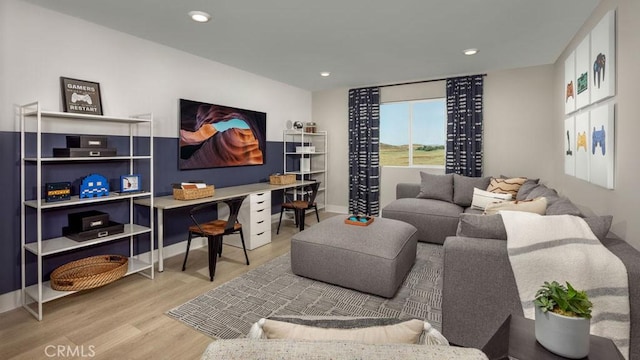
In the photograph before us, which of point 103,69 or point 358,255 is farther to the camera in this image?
point 103,69

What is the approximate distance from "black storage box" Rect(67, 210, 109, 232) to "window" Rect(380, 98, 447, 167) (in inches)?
168

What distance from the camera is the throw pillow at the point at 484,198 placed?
12.4 feet

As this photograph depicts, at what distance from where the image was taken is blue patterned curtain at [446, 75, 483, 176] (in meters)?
4.65

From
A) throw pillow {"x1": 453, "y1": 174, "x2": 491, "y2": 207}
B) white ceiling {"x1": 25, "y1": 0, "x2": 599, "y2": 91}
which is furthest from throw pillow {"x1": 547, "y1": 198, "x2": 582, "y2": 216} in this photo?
throw pillow {"x1": 453, "y1": 174, "x2": 491, "y2": 207}

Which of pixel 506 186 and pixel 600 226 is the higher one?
pixel 506 186

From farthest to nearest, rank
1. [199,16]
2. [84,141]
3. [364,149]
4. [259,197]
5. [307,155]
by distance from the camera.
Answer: [307,155] → [364,149] → [259,197] → [199,16] → [84,141]

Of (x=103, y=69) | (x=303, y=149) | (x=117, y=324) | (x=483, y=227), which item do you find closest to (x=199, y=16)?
(x=103, y=69)

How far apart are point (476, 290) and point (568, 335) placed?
2.21ft

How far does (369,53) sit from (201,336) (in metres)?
3.37

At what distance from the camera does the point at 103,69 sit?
2.89 m

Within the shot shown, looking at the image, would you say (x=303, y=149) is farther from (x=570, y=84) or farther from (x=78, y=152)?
(x=570, y=84)

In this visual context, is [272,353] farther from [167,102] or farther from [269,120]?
[269,120]

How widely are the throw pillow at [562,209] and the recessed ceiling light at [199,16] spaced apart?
3.16 m

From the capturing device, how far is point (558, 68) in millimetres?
3873
